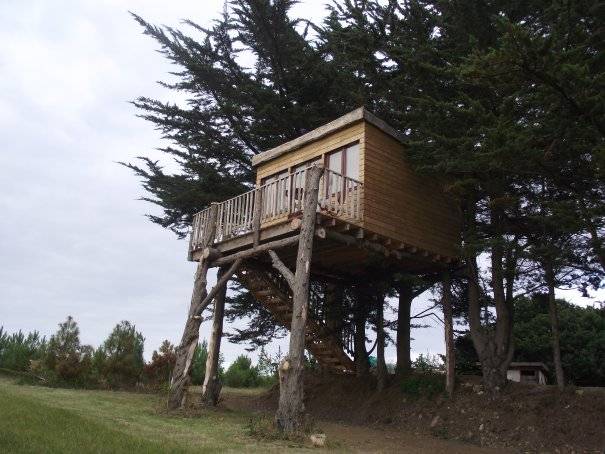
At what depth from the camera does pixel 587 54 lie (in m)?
11.5

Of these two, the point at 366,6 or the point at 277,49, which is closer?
the point at 366,6

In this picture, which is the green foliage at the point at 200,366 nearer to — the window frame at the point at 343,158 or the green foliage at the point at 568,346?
the green foliage at the point at 568,346

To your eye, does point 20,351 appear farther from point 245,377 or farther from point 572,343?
point 572,343

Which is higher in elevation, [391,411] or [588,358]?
[588,358]

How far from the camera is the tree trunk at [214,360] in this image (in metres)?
15.7

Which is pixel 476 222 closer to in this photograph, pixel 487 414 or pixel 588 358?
pixel 487 414

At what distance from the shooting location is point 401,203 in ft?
48.5

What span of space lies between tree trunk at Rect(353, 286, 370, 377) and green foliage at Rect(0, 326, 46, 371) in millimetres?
10413

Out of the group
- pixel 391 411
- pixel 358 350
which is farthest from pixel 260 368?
pixel 391 411

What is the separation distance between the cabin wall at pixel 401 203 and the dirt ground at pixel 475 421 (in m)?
3.80

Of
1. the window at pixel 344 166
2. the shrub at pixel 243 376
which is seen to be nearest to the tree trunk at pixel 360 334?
the window at pixel 344 166

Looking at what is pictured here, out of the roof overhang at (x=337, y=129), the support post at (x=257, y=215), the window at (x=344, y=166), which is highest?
the roof overhang at (x=337, y=129)

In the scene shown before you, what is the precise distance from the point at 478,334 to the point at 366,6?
31.5 ft

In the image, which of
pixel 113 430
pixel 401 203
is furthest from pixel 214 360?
pixel 113 430
